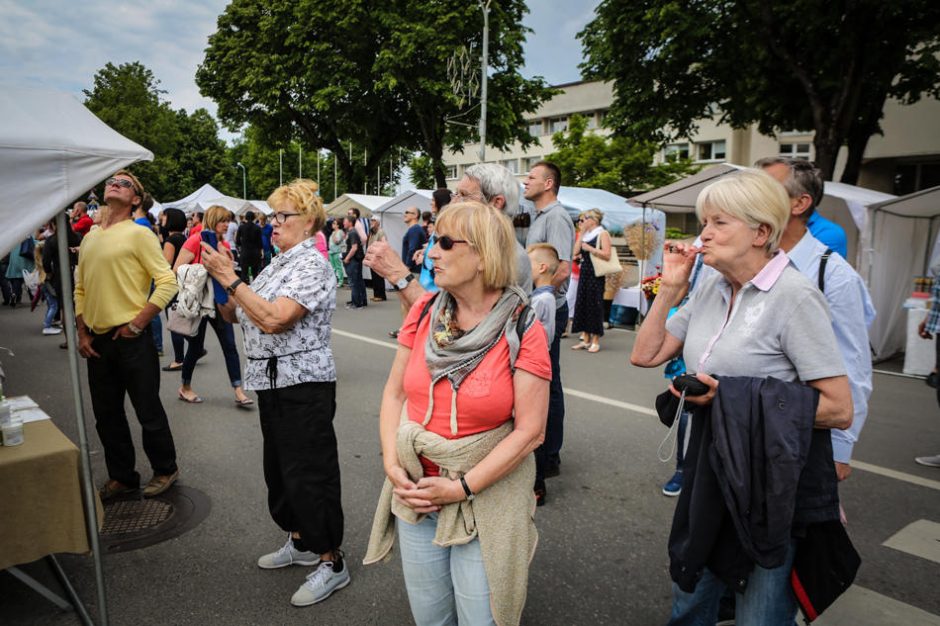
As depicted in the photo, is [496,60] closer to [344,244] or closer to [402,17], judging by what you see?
[402,17]

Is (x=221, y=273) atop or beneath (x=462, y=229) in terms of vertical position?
beneath

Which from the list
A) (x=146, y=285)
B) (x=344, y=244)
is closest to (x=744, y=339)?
(x=146, y=285)

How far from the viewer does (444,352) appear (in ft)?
6.55

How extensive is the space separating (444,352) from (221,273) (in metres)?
1.29

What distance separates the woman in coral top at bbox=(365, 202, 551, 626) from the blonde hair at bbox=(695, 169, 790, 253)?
667 millimetres

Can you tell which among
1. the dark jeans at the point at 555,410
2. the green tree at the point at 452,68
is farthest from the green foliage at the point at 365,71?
the dark jeans at the point at 555,410

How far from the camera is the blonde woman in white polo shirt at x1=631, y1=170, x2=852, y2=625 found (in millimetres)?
1796

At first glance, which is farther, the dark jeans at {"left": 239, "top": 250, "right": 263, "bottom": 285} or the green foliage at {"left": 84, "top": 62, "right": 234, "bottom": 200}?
the green foliage at {"left": 84, "top": 62, "right": 234, "bottom": 200}

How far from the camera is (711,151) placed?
4359 cm

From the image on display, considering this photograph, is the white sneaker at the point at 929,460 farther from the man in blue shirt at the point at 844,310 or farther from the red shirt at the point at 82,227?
the red shirt at the point at 82,227

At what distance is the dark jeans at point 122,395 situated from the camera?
394 cm

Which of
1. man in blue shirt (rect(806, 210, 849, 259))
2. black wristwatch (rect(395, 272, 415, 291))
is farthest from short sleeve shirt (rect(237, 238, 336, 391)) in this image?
man in blue shirt (rect(806, 210, 849, 259))

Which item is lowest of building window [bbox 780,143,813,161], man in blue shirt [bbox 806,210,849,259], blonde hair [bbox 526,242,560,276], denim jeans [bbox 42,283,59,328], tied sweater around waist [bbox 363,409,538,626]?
denim jeans [bbox 42,283,59,328]

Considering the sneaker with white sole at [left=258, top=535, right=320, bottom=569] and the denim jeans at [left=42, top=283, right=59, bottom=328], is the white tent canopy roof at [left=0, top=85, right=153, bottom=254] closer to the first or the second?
the sneaker with white sole at [left=258, top=535, right=320, bottom=569]
